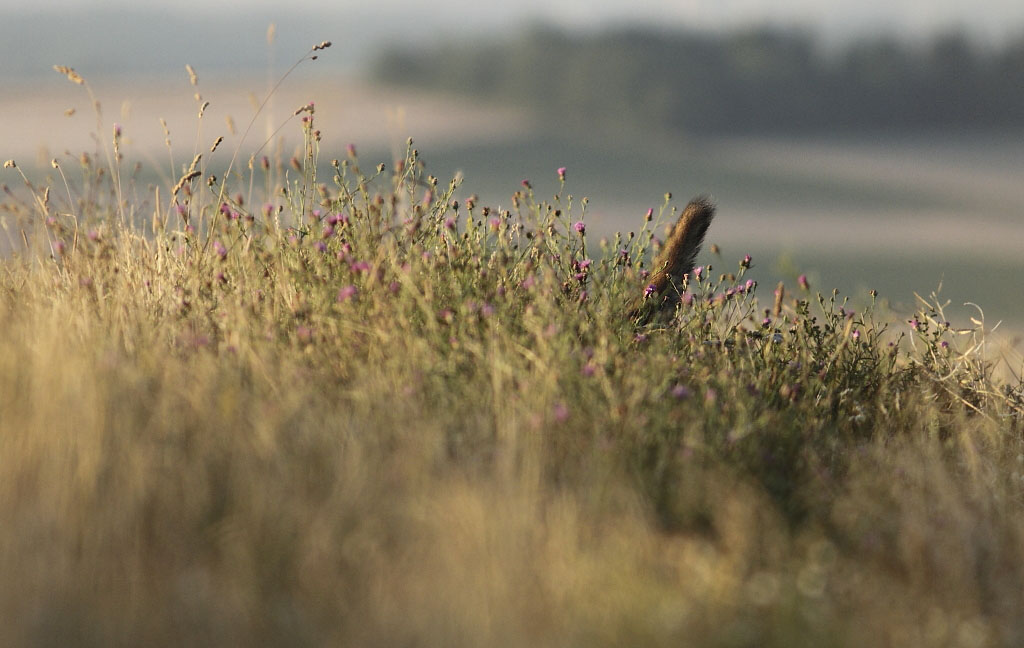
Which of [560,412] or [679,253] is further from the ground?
[679,253]

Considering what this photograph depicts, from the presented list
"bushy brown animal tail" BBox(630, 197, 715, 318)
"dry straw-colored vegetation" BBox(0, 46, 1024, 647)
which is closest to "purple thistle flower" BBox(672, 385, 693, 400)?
"dry straw-colored vegetation" BBox(0, 46, 1024, 647)

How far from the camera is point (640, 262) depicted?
545 centimetres

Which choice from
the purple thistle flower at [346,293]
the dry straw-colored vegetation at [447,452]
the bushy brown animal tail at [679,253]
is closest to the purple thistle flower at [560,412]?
the dry straw-colored vegetation at [447,452]

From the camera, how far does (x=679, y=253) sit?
5.47m

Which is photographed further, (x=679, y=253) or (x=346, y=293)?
(x=679, y=253)

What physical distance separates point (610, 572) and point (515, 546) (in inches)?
11.2

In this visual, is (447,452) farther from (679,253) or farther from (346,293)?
(679,253)

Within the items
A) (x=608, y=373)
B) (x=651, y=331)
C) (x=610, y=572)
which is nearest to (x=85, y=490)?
(x=610, y=572)

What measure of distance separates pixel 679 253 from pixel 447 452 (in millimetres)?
2114

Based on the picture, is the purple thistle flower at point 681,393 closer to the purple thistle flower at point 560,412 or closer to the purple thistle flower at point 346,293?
the purple thistle flower at point 560,412

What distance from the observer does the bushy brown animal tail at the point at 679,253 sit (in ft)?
17.8

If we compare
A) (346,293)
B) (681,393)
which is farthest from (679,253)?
(346,293)

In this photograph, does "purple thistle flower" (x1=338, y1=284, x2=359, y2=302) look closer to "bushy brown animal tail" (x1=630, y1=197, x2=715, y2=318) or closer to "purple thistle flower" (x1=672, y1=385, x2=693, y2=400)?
"purple thistle flower" (x1=672, y1=385, x2=693, y2=400)

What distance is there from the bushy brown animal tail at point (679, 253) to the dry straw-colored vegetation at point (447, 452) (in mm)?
112
